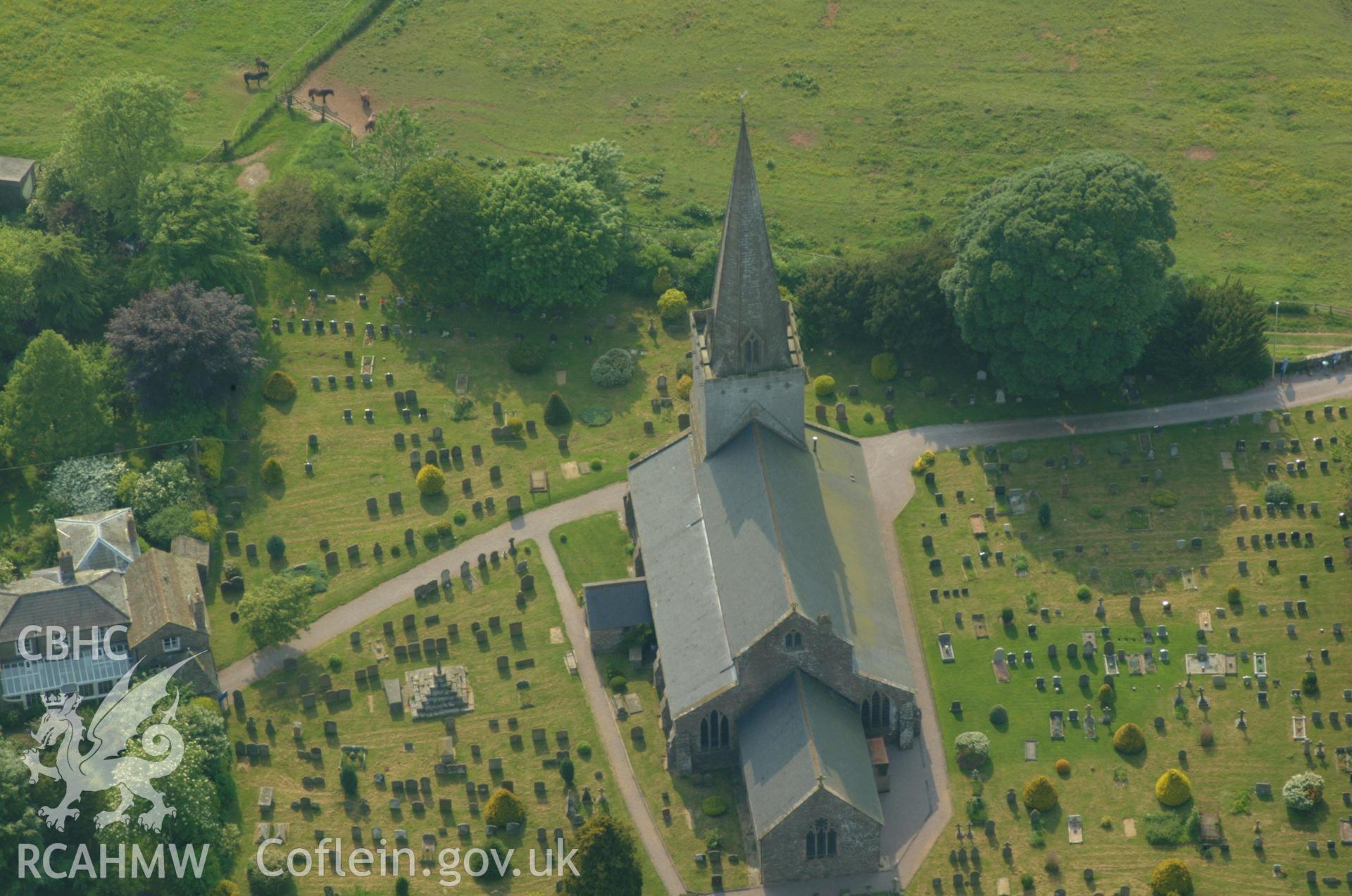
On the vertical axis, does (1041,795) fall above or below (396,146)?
below

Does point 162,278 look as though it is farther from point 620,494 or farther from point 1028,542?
point 1028,542

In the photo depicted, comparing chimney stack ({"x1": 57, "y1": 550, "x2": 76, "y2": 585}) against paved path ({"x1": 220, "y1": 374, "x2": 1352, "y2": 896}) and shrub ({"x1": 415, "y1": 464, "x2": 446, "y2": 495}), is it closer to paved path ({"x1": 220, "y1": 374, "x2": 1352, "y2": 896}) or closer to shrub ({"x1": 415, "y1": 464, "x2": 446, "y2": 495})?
paved path ({"x1": 220, "y1": 374, "x2": 1352, "y2": 896})

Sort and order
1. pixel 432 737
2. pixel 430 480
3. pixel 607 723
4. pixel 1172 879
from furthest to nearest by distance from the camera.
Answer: pixel 430 480, pixel 607 723, pixel 432 737, pixel 1172 879

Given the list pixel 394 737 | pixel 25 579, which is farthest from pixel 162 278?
pixel 394 737

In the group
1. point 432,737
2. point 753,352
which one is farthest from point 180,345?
point 753,352

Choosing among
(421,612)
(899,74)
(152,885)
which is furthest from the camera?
(899,74)

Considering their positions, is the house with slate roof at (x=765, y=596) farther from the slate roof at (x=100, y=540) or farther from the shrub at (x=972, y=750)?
the slate roof at (x=100, y=540)

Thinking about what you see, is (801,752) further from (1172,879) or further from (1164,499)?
(1164,499)
